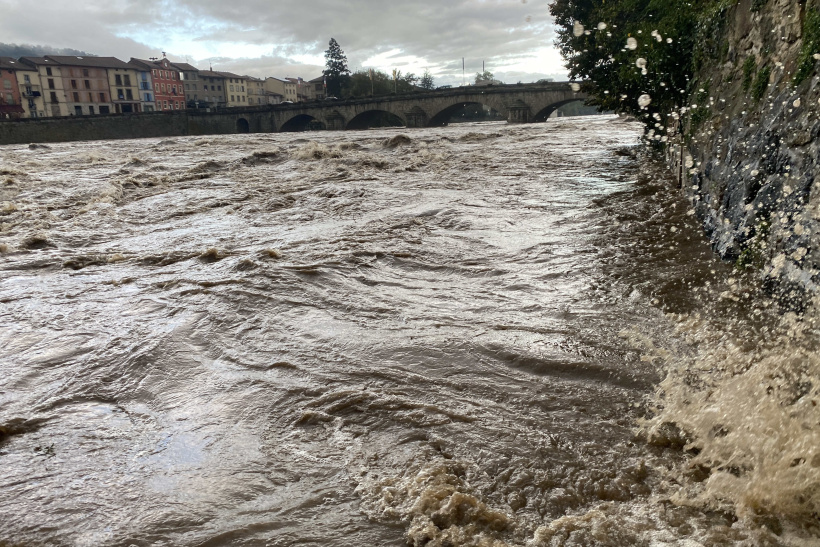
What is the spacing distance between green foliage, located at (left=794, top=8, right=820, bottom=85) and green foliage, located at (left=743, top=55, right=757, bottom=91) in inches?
50.6

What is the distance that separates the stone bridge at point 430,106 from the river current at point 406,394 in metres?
41.5

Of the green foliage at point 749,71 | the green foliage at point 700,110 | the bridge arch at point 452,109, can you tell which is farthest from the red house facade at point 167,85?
the green foliage at point 749,71

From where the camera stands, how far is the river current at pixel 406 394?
2318 mm

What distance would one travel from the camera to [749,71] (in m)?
5.62

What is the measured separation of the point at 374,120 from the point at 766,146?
197ft

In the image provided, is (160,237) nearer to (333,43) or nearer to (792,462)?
(792,462)

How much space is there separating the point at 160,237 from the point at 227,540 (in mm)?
6259

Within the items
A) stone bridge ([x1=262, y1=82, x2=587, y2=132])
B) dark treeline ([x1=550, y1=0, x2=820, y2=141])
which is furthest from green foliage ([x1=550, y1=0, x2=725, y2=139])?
stone bridge ([x1=262, y1=82, x2=587, y2=132])

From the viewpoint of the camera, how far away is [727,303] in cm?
427

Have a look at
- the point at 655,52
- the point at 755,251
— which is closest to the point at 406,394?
the point at 755,251

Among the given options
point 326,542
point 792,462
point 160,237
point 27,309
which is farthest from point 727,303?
point 160,237

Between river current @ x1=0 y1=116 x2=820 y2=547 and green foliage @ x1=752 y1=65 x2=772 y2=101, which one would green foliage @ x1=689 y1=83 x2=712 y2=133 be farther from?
green foliage @ x1=752 y1=65 x2=772 y2=101

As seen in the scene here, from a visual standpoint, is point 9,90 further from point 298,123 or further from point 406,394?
point 406,394

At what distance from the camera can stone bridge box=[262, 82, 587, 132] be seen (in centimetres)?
4759
